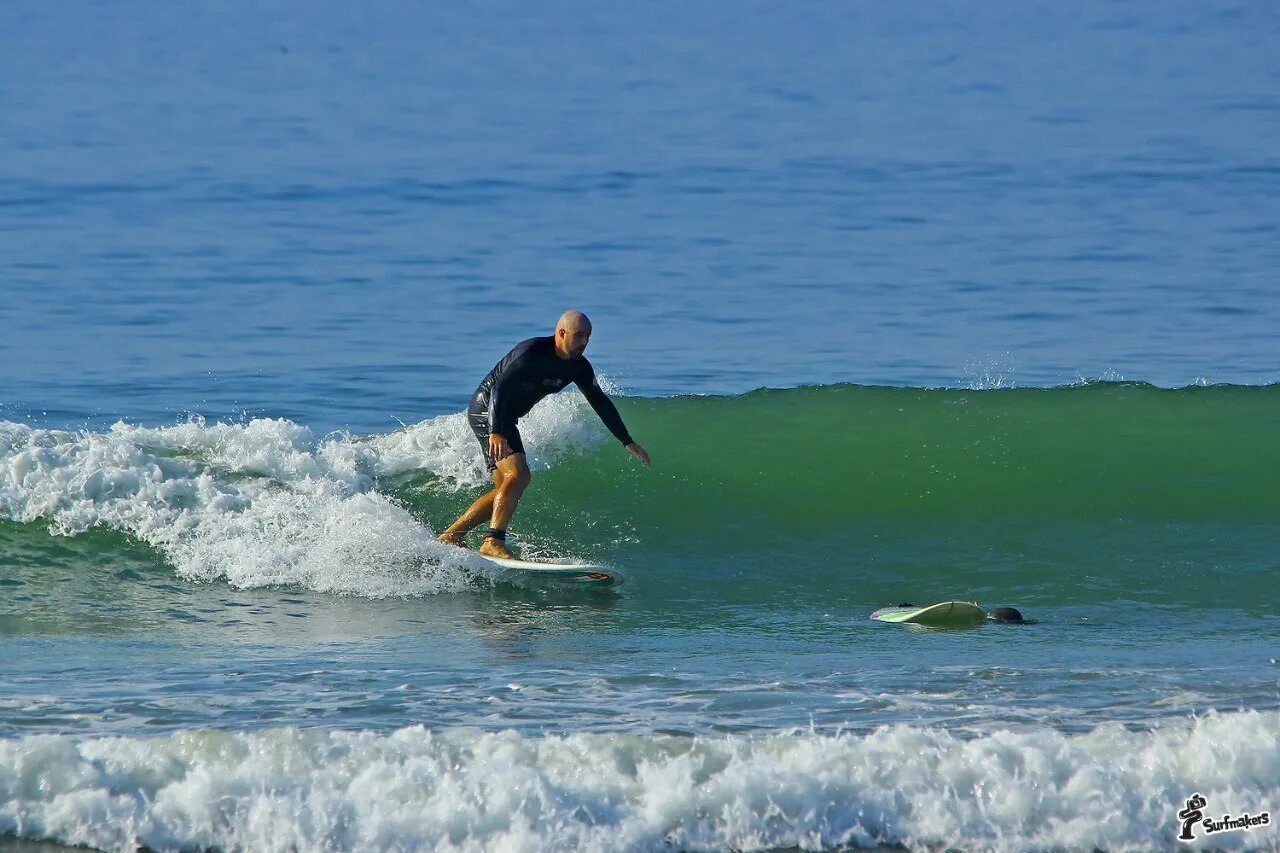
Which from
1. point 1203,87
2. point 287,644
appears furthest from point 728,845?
point 1203,87

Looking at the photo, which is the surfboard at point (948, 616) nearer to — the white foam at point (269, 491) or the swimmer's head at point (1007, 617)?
the swimmer's head at point (1007, 617)

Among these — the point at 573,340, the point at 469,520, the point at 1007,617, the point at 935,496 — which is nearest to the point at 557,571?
the point at 469,520

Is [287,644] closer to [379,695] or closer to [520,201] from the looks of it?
[379,695]

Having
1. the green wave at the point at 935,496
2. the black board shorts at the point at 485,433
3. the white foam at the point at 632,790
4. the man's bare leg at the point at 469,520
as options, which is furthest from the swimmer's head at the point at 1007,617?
the man's bare leg at the point at 469,520

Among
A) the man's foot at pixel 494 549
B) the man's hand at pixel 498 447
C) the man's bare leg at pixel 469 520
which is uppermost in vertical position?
the man's hand at pixel 498 447

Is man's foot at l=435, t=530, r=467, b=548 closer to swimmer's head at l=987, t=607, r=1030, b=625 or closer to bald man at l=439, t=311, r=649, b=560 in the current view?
bald man at l=439, t=311, r=649, b=560

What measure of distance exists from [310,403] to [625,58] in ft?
145

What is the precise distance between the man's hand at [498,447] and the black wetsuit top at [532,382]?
39mm

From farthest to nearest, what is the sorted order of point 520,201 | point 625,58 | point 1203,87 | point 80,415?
1. point 625,58
2. point 1203,87
3. point 520,201
4. point 80,415

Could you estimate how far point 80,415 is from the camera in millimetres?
17094

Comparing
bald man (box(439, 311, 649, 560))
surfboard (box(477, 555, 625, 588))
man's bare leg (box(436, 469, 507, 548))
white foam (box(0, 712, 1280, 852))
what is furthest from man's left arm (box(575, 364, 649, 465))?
white foam (box(0, 712, 1280, 852))

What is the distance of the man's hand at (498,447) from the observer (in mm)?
10383

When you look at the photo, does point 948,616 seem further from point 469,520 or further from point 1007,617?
point 469,520

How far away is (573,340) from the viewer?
1033cm
